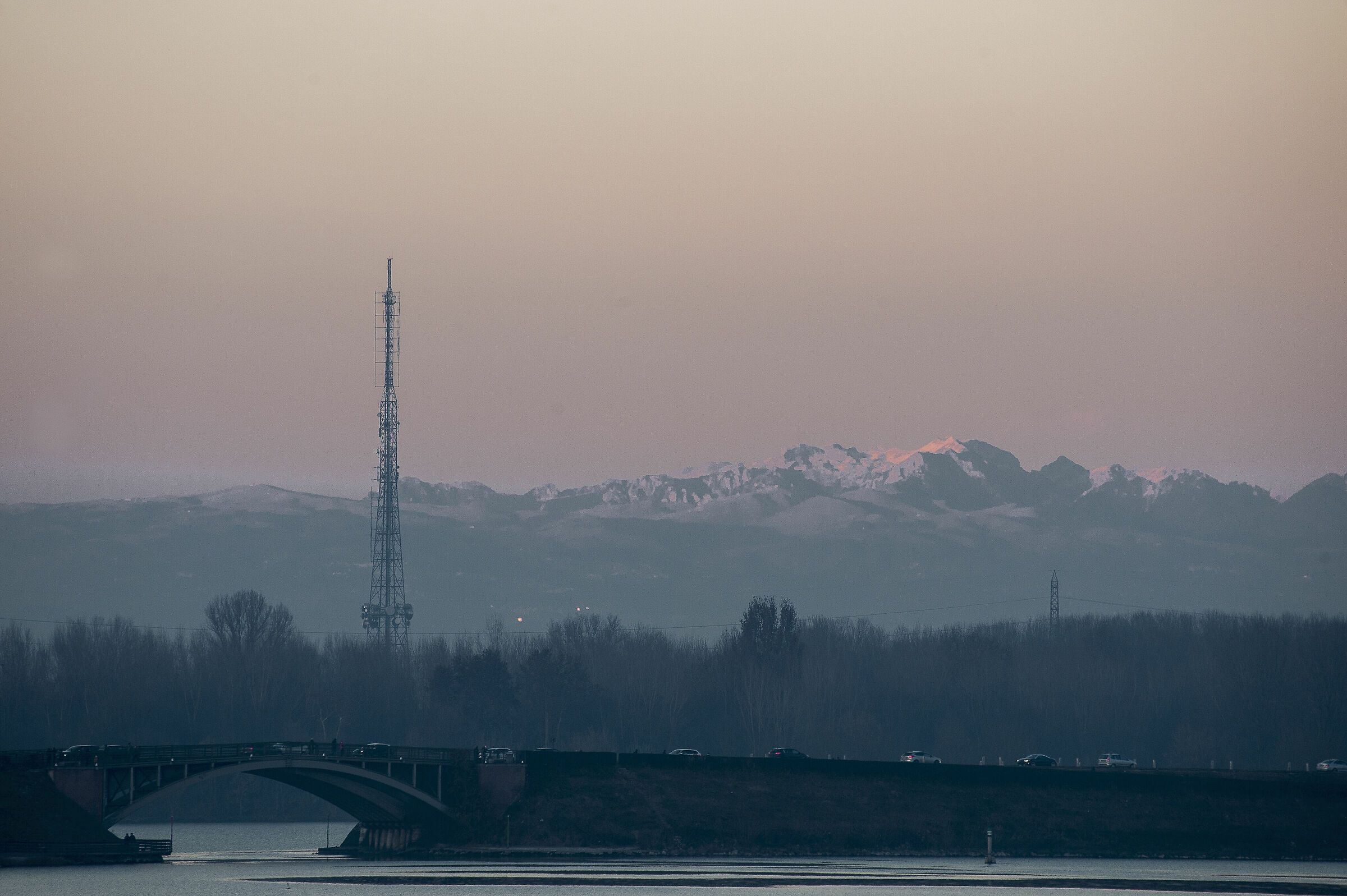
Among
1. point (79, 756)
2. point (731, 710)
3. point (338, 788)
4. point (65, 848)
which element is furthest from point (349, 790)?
point (731, 710)

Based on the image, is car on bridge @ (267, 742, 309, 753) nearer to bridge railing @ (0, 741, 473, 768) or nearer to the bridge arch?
bridge railing @ (0, 741, 473, 768)

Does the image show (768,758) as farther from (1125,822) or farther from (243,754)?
(243,754)

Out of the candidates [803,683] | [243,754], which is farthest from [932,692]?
[243,754]

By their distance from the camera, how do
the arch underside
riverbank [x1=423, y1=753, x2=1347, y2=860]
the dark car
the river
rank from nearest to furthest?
1. the river
2. the arch underside
3. riverbank [x1=423, y1=753, x2=1347, y2=860]
4. the dark car

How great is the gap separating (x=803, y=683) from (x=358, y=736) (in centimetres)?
4899

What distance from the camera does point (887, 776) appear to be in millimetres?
124562

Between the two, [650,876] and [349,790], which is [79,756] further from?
[650,876]

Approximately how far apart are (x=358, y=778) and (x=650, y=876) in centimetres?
2527

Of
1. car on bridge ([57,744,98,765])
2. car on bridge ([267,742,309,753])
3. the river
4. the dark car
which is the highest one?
car on bridge ([57,744,98,765])

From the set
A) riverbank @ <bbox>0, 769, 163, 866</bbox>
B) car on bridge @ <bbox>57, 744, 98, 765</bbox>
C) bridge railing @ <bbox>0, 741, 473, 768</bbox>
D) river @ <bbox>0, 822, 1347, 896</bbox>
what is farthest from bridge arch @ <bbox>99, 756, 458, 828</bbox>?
river @ <bbox>0, 822, 1347, 896</bbox>

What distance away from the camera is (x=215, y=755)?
112938 mm

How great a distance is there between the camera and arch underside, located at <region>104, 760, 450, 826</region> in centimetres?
10975

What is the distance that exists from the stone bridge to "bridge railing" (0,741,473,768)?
82 mm

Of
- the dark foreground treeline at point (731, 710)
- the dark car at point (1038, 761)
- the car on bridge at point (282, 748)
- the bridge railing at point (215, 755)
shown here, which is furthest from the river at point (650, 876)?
the dark foreground treeline at point (731, 710)
